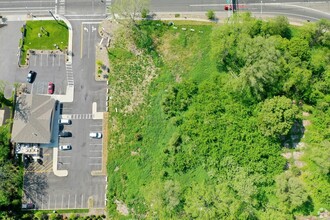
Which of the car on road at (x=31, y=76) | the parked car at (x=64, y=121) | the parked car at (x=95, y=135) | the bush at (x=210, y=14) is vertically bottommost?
the parked car at (x=95, y=135)

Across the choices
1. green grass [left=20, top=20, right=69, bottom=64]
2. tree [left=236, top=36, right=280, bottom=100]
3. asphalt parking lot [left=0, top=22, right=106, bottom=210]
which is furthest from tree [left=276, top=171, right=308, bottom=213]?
green grass [left=20, top=20, right=69, bottom=64]

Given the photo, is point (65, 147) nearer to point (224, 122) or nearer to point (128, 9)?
point (128, 9)

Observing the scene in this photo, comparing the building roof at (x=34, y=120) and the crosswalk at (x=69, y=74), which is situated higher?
the crosswalk at (x=69, y=74)

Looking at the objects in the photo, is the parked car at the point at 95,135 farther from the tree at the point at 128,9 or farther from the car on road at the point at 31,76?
the tree at the point at 128,9

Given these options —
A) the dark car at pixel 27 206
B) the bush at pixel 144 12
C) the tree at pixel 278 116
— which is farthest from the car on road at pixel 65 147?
the tree at pixel 278 116

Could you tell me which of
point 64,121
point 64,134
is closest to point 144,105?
point 64,121

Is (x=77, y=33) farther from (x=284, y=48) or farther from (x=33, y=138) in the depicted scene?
(x=284, y=48)
